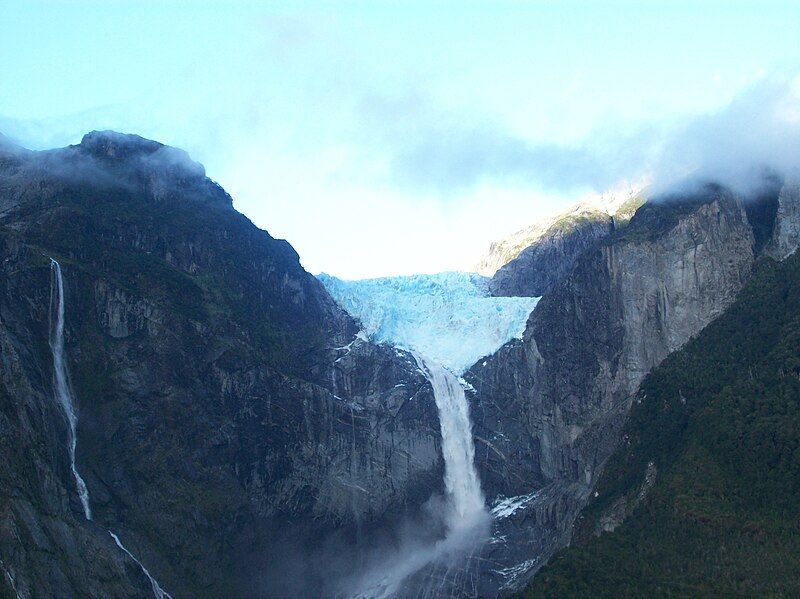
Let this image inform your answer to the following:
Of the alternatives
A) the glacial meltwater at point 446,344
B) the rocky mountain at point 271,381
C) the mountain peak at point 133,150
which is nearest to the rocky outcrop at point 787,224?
the rocky mountain at point 271,381

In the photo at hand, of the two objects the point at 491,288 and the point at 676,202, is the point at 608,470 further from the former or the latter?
the point at 491,288

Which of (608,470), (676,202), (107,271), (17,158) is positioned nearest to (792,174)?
(676,202)

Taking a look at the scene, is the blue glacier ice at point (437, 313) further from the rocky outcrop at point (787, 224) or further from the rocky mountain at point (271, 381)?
the rocky outcrop at point (787, 224)

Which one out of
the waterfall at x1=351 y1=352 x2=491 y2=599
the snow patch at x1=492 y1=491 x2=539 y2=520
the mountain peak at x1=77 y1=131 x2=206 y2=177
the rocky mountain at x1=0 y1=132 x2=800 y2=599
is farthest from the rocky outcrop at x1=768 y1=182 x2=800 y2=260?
the mountain peak at x1=77 y1=131 x2=206 y2=177

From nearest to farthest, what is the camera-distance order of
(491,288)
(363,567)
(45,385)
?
(45,385) → (363,567) → (491,288)

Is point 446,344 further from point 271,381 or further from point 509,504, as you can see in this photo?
point 271,381
